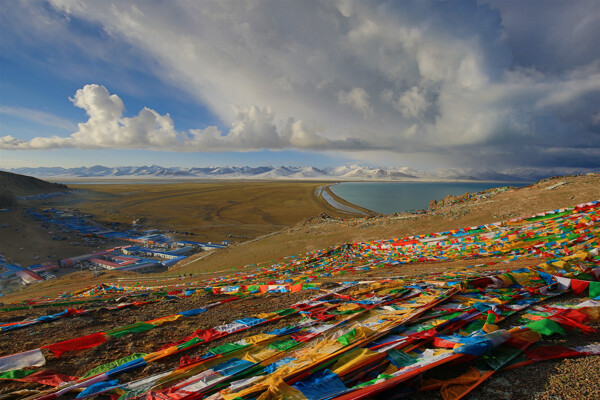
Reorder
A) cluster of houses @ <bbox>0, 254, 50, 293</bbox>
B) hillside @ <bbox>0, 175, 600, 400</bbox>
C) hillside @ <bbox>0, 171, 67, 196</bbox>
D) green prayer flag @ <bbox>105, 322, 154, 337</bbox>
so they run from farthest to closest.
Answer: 1. hillside @ <bbox>0, 171, 67, 196</bbox>
2. cluster of houses @ <bbox>0, 254, 50, 293</bbox>
3. green prayer flag @ <bbox>105, 322, 154, 337</bbox>
4. hillside @ <bbox>0, 175, 600, 400</bbox>

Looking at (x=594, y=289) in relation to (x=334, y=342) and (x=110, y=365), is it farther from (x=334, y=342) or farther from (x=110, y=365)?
(x=110, y=365)

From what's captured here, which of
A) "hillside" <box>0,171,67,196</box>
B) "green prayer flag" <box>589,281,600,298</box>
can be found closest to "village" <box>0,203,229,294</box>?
"green prayer flag" <box>589,281,600,298</box>

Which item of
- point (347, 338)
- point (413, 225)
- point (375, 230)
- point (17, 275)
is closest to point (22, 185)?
point (17, 275)

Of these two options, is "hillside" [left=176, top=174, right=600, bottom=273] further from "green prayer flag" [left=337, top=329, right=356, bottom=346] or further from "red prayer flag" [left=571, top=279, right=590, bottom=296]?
"green prayer flag" [left=337, top=329, right=356, bottom=346]

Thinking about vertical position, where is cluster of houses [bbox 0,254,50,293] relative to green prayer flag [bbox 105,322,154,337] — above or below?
below

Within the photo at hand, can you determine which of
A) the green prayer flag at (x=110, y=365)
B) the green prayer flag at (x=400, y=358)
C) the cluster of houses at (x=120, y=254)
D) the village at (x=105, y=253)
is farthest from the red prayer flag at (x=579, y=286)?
the cluster of houses at (x=120, y=254)

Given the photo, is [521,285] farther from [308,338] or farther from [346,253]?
[346,253]

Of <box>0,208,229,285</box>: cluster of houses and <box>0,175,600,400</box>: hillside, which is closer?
<box>0,175,600,400</box>: hillside

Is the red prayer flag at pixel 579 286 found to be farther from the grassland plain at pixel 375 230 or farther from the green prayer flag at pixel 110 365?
the grassland plain at pixel 375 230
